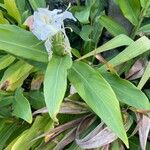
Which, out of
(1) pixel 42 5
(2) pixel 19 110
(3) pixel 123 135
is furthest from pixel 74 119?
(1) pixel 42 5

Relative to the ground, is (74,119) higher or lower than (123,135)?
lower

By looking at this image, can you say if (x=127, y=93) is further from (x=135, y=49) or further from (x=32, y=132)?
(x=32, y=132)

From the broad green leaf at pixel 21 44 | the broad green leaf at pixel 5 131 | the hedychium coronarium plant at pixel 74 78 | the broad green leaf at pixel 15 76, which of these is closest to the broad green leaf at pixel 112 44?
the hedychium coronarium plant at pixel 74 78

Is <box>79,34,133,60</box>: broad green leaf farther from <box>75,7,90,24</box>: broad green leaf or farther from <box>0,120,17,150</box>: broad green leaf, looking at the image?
<box>0,120,17,150</box>: broad green leaf

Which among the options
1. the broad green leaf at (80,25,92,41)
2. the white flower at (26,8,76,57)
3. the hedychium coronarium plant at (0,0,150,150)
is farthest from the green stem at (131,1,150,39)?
the white flower at (26,8,76,57)

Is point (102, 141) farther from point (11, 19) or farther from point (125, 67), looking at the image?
point (11, 19)

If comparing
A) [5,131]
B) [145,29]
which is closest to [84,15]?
[145,29]
